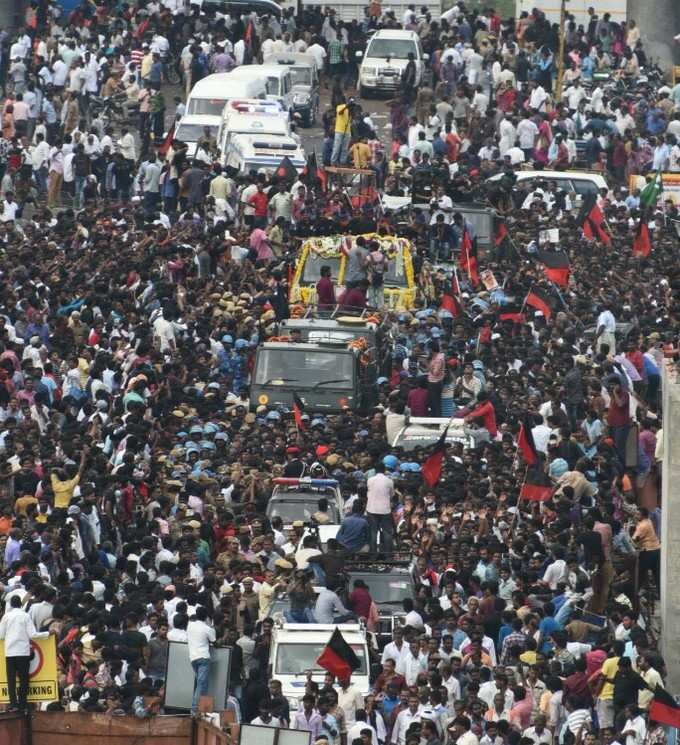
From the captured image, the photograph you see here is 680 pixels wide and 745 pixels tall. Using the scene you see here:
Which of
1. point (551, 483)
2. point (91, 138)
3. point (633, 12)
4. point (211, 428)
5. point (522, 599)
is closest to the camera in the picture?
point (522, 599)

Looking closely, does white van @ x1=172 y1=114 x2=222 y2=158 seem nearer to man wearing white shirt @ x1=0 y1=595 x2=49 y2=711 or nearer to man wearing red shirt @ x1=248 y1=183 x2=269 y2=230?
man wearing red shirt @ x1=248 y1=183 x2=269 y2=230

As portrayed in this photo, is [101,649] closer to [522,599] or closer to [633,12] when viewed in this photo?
[522,599]

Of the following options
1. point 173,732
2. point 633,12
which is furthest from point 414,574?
point 633,12

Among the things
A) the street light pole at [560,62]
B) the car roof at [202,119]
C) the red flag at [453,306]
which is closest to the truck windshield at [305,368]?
the red flag at [453,306]

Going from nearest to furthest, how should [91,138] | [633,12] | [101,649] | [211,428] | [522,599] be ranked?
1. [101,649]
2. [522,599]
3. [211,428]
4. [91,138]
5. [633,12]

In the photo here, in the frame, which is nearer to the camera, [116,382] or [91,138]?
[116,382]

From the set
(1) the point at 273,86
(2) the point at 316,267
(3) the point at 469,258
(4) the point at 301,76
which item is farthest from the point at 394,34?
(2) the point at 316,267

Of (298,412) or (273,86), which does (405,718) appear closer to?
(298,412)
